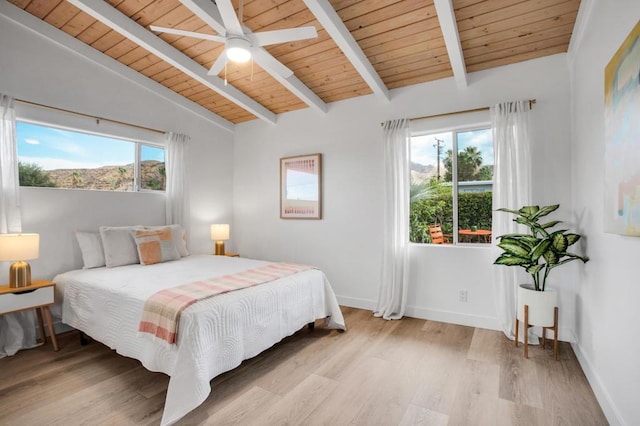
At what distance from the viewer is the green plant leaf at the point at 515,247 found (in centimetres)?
269

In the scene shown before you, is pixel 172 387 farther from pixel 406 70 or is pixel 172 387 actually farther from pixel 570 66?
pixel 570 66

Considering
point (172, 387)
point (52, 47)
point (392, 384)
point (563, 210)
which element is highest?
point (52, 47)

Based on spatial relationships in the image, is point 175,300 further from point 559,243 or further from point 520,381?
point 559,243

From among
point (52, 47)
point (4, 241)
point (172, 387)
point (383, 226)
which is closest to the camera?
point (172, 387)

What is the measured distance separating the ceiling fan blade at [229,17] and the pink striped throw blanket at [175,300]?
6.00ft

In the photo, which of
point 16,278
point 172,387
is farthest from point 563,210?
point 16,278

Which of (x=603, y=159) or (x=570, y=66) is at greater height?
(x=570, y=66)

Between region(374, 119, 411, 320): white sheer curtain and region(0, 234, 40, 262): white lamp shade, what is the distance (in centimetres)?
334

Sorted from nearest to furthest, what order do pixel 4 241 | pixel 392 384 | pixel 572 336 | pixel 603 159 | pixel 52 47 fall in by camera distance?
1. pixel 603 159
2. pixel 392 384
3. pixel 4 241
4. pixel 572 336
5. pixel 52 47

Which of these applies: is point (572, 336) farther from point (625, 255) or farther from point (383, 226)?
point (383, 226)

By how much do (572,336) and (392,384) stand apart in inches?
72.3

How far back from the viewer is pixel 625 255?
175 centimetres

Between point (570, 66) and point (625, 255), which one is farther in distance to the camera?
point (570, 66)

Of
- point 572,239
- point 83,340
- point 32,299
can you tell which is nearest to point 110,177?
point 32,299
